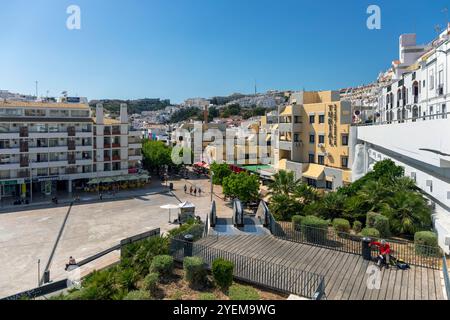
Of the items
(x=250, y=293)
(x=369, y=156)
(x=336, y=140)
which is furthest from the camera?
(x=336, y=140)

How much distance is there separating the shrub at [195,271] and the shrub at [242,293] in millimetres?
1463

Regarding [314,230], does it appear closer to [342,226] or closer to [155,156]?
[342,226]

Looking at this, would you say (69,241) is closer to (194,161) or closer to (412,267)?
(412,267)

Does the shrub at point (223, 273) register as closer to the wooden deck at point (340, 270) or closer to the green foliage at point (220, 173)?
the wooden deck at point (340, 270)

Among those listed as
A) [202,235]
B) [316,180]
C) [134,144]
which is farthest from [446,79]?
[134,144]

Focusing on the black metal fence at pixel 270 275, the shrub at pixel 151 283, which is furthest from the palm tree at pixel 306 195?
the shrub at pixel 151 283

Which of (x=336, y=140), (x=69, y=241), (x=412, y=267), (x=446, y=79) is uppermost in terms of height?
(x=446, y=79)

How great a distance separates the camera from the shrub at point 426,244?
15156 millimetres

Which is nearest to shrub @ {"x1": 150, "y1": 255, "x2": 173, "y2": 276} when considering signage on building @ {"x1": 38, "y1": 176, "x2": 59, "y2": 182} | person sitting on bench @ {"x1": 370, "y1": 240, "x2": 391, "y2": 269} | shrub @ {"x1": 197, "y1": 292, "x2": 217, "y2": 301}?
shrub @ {"x1": 197, "y1": 292, "x2": 217, "y2": 301}

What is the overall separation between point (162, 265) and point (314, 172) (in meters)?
34.6

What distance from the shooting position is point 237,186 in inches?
1480

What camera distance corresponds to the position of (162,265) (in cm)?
1337

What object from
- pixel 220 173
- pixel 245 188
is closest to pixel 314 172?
pixel 245 188

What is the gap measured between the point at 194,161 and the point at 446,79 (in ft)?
176
